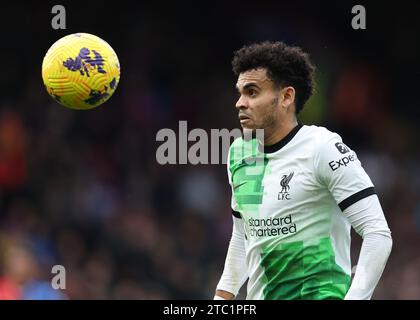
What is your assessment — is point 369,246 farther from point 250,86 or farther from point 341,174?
point 250,86

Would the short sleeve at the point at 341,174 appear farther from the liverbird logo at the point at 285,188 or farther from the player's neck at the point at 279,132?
the player's neck at the point at 279,132

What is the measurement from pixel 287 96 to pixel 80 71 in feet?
4.81

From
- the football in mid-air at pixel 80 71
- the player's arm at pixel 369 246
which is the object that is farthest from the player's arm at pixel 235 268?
the football in mid-air at pixel 80 71

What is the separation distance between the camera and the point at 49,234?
12445 mm

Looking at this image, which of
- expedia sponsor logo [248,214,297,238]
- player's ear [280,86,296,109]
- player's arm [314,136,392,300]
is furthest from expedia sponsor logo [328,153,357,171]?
player's ear [280,86,296,109]

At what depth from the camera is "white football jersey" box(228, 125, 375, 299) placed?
605 centimetres

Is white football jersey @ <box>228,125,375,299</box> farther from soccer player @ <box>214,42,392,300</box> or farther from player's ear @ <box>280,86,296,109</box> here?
player's ear @ <box>280,86,296,109</box>

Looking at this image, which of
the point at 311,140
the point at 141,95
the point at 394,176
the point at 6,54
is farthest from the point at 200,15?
the point at 311,140

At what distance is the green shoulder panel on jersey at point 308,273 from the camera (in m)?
6.09

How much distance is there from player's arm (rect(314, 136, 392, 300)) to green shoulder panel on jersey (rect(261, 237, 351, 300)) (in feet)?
1.21

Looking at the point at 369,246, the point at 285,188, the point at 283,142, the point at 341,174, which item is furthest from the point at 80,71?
the point at 369,246

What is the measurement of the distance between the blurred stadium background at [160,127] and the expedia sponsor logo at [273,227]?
546 centimetres
